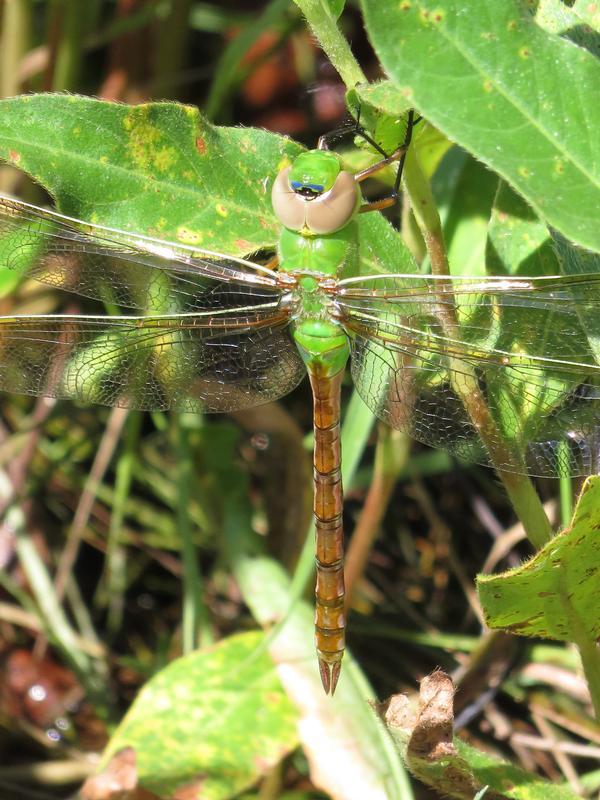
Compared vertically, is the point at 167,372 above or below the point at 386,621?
above

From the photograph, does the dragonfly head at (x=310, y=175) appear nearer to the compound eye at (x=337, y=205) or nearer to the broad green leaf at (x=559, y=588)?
the compound eye at (x=337, y=205)

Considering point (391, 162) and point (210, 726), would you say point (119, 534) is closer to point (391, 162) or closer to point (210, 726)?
point (210, 726)

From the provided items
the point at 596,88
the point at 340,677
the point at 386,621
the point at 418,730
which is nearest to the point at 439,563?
the point at 386,621

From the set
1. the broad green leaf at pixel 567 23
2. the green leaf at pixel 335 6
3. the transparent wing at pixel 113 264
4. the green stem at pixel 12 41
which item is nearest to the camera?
the green leaf at pixel 335 6

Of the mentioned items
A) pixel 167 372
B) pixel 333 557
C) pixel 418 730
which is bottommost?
pixel 418 730

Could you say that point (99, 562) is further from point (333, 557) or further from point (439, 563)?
point (333, 557)

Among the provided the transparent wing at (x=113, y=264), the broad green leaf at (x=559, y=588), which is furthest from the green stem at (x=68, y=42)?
the broad green leaf at (x=559, y=588)

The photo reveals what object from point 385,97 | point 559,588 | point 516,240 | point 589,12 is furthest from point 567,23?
point 559,588
